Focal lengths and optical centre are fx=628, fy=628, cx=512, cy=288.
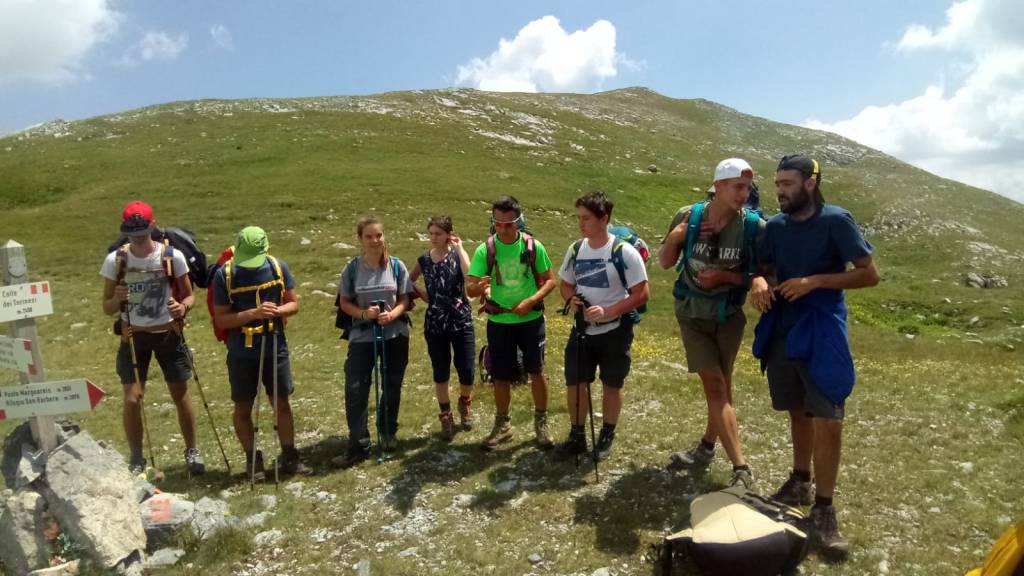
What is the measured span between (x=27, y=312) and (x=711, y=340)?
6.51 meters

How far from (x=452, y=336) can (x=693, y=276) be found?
130 inches

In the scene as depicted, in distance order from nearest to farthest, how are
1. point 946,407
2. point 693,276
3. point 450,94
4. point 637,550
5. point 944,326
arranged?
point 637,550, point 693,276, point 946,407, point 944,326, point 450,94

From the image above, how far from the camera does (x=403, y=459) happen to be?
798cm

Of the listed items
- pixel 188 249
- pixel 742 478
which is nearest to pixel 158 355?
pixel 188 249

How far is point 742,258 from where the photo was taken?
6.24 meters

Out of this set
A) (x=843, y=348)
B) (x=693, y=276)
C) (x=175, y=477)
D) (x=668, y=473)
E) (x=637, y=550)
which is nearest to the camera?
(x=843, y=348)

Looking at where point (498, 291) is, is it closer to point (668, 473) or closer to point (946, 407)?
point (668, 473)

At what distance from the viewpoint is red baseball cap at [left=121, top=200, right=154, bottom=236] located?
7.23 meters

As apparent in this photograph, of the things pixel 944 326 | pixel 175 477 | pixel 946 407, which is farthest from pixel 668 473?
pixel 944 326

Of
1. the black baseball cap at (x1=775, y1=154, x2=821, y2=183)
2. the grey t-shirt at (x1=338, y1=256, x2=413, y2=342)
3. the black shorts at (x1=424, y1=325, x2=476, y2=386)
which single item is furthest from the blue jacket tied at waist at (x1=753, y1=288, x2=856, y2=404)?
the grey t-shirt at (x1=338, y1=256, x2=413, y2=342)

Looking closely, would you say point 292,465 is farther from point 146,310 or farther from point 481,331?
point 481,331

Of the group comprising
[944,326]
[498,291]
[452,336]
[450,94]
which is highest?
[450,94]

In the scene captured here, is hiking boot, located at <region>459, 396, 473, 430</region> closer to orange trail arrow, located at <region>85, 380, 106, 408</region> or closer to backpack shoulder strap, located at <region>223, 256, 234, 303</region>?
backpack shoulder strap, located at <region>223, 256, 234, 303</region>

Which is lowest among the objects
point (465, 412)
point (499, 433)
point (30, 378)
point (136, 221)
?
point (499, 433)
